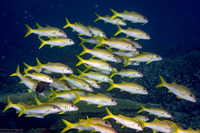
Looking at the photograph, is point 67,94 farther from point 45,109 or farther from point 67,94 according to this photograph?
point 45,109

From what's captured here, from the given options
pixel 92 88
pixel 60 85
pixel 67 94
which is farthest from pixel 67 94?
pixel 92 88

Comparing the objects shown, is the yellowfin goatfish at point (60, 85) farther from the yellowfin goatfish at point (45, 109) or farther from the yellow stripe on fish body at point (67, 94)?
the yellowfin goatfish at point (45, 109)

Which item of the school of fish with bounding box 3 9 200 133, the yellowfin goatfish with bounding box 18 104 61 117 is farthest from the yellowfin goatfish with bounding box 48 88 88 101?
the yellowfin goatfish with bounding box 18 104 61 117

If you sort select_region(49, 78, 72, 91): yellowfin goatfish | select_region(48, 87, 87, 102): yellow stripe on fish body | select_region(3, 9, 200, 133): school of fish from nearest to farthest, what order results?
select_region(3, 9, 200, 133): school of fish
select_region(48, 87, 87, 102): yellow stripe on fish body
select_region(49, 78, 72, 91): yellowfin goatfish

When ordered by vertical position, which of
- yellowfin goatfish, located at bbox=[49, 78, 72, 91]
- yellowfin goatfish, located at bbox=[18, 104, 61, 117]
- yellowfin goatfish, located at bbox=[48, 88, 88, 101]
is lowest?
yellowfin goatfish, located at bbox=[18, 104, 61, 117]

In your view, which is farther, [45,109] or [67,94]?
[67,94]

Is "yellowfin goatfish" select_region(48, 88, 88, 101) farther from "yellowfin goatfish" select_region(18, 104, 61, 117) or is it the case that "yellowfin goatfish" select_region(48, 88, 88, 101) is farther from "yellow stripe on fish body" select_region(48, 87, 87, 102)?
"yellowfin goatfish" select_region(18, 104, 61, 117)

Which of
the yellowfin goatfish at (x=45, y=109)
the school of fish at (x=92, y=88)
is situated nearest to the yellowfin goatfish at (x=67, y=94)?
the school of fish at (x=92, y=88)

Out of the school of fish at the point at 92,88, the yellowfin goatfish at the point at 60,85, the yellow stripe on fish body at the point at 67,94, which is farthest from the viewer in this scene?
the yellowfin goatfish at the point at 60,85

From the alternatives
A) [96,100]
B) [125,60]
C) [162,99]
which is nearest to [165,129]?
[96,100]

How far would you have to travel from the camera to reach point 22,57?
2508cm

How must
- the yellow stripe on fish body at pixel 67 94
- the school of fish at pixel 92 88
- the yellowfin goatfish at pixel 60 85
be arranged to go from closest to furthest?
1. the school of fish at pixel 92 88
2. the yellow stripe on fish body at pixel 67 94
3. the yellowfin goatfish at pixel 60 85

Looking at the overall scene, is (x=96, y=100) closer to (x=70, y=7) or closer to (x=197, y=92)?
(x=197, y=92)

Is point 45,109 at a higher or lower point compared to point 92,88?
lower
